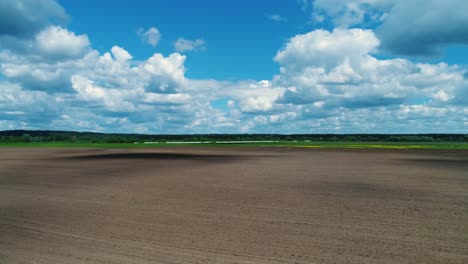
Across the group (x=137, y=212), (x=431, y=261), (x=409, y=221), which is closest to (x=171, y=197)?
(x=137, y=212)

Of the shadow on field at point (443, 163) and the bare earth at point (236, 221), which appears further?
the shadow on field at point (443, 163)

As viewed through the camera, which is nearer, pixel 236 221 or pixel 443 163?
pixel 236 221

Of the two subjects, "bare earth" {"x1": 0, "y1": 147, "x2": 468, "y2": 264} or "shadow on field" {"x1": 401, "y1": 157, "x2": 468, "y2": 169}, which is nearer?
"bare earth" {"x1": 0, "y1": 147, "x2": 468, "y2": 264}

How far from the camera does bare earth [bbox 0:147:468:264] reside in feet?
28.1

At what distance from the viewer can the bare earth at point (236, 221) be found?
8555 mm

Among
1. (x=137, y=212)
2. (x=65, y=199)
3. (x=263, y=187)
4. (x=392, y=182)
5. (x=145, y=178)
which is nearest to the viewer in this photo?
(x=137, y=212)

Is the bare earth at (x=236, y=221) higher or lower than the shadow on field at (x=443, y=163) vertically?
lower

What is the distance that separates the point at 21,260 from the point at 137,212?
498 cm

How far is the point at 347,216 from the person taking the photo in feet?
39.8

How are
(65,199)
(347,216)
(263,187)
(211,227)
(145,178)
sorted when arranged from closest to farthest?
(211,227), (347,216), (65,199), (263,187), (145,178)

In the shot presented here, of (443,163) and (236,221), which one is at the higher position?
(443,163)

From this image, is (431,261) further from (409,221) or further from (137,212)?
(137,212)

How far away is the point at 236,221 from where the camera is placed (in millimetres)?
11586

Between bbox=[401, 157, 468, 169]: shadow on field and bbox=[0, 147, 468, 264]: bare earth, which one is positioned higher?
bbox=[401, 157, 468, 169]: shadow on field
